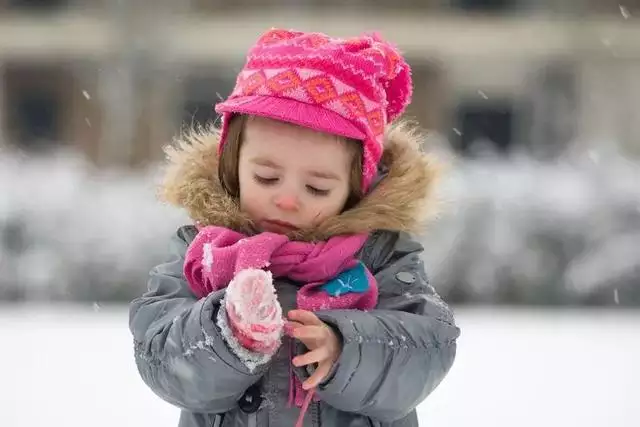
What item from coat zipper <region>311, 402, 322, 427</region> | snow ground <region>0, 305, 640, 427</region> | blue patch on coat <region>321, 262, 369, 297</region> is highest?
blue patch on coat <region>321, 262, 369, 297</region>

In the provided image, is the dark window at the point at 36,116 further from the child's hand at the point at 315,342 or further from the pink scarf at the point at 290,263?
the child's hand at the point at 315,342

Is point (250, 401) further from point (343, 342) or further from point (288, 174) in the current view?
point (288, 174)

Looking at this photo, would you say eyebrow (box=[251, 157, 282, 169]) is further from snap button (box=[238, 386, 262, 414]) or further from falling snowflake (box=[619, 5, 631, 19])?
falling snowflake (box=[619, 5, 631, 19])

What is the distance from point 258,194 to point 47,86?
592 inches

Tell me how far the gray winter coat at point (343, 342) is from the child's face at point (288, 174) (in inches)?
2.0

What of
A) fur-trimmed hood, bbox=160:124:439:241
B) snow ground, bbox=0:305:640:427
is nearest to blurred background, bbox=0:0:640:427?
snow ground, bbox=0:305:640:427

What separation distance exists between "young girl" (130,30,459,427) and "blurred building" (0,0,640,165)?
39.8ft

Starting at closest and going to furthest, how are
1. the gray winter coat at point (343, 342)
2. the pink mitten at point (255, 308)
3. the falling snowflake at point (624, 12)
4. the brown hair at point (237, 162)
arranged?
the pink mitten at point (255, 308)
the gray winter coat at point (343, 342)
the brown hair at point (237, 162)
the falling snowflake at point (624, 12)

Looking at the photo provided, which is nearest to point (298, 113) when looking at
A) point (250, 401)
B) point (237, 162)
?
point (237, 162)

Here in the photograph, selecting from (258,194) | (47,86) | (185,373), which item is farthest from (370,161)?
(47,86)

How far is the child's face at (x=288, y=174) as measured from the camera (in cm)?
177

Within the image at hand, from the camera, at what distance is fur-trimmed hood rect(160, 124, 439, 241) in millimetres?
1816

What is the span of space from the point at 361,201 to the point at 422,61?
13705 mm

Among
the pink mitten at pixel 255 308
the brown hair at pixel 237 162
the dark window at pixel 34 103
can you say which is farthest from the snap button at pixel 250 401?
the dark window at pixel 34 103
